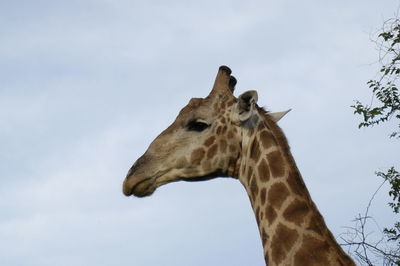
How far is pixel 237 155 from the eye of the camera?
774 cm

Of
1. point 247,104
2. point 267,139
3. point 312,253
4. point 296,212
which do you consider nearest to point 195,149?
point 247,104

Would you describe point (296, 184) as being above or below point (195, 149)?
below

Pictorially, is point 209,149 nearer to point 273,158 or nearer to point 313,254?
point 273,158

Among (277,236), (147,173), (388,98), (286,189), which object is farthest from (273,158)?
(388,98)

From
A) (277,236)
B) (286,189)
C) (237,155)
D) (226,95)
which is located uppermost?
(226,95)

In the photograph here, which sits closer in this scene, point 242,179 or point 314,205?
point 314,205

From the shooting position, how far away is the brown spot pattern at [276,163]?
7.07 metres

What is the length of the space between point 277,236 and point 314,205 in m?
0.49

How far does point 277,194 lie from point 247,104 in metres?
1.18

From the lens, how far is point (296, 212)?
6.65 metres

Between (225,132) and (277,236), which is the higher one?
(225,132)

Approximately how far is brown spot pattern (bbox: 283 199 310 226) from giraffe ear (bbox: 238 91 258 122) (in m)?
1.26

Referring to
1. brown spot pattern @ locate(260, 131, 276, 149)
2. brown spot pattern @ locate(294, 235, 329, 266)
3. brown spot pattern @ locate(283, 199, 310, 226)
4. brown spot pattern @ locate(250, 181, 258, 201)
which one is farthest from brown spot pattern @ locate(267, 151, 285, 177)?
brown spot pattern @ locate(294, 235, 329, 266)

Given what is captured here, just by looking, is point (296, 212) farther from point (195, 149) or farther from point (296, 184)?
point (195, 149)
